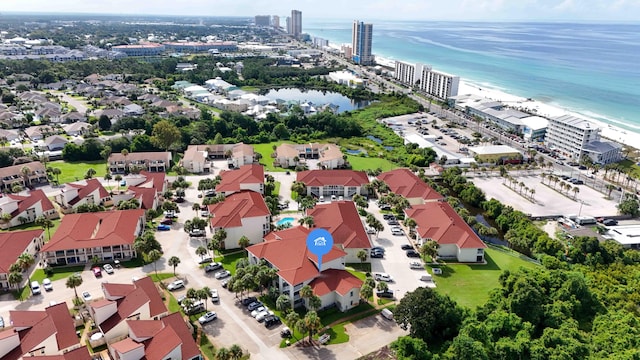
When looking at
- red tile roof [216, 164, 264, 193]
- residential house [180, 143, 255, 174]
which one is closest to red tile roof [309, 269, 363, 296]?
red tile roof [216, 164, 264, 193]

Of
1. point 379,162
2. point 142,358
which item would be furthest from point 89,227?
point 379,162

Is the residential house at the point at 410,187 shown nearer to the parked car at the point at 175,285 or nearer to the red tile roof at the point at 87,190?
the parked car at the point at 175,285

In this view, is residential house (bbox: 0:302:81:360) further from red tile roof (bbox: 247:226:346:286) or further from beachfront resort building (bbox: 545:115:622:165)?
beachfront resort building (bbox: 545:115:622:165)

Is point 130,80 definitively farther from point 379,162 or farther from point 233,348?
point 233,348

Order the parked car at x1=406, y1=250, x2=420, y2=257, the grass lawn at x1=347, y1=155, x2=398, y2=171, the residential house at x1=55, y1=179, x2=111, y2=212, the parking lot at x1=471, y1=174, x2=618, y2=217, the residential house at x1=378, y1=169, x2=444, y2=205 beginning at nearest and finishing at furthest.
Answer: the parked car at x1=406, y1=250, x2=420, y2=257 < the residential house at x1=55, y1=179, x2=111, y2=212 < the residential house at x1=378, y1=169, x2=444, y2=205 < the parking lot at x1=471, y1=174, x2=618, y2=217 < the grass lawn at x1=347, y1=155, x2=398, y2=171

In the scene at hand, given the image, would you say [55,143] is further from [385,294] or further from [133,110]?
[385,294]

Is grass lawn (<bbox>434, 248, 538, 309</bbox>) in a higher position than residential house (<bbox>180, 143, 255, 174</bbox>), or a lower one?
lower
